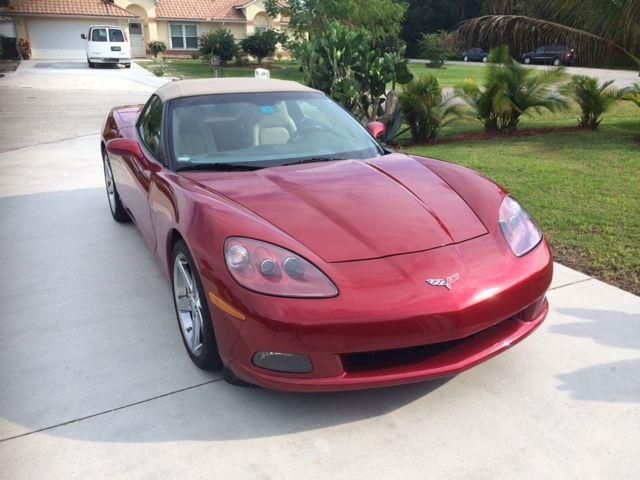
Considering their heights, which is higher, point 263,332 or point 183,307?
point 263,332

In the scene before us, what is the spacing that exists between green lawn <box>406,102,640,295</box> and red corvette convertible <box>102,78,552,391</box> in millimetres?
1672

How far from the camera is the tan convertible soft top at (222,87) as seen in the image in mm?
3893

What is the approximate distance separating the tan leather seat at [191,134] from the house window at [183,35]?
1620 inches

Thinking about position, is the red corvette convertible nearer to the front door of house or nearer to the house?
the house

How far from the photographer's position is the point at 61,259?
4.45 m

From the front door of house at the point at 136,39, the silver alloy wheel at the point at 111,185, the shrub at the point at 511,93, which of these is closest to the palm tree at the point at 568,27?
the shrub at the point at 511,93

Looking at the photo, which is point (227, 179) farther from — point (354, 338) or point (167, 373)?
point (354, 338)

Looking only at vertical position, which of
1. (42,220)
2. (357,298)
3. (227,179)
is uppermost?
(227,179)

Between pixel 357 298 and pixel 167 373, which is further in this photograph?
pixel 167 373

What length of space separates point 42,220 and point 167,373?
10.9 ft

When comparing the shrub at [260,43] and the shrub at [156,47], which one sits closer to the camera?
the shrub at [260,43]

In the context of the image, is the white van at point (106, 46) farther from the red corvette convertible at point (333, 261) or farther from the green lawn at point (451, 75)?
the red corvette convertible at point (333, 261)

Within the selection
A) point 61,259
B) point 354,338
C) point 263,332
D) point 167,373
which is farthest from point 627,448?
point 61,259

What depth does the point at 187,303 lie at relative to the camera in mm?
2957
